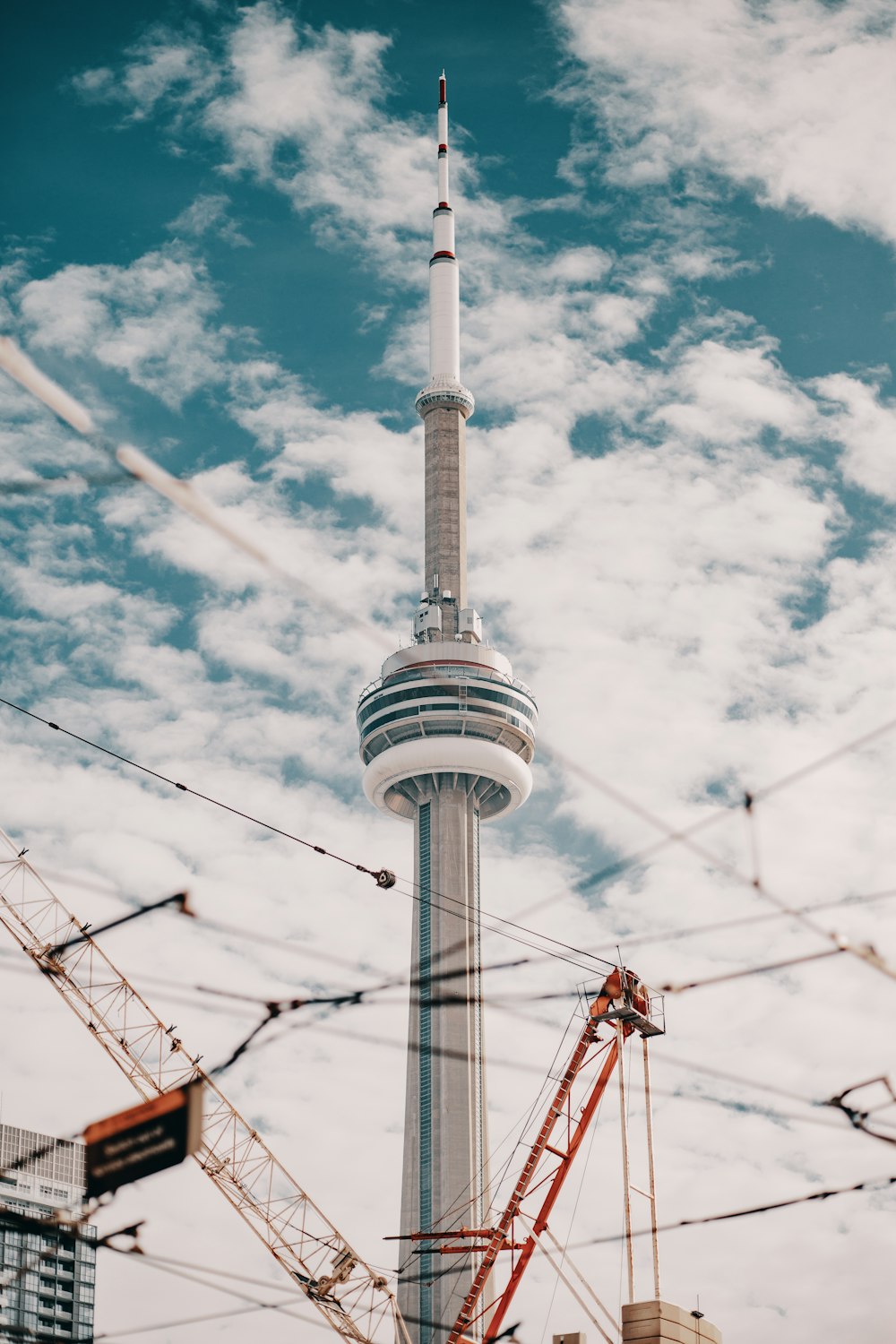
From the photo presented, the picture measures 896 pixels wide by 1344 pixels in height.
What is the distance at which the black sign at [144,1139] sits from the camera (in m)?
36.7

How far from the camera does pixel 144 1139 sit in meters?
37.4

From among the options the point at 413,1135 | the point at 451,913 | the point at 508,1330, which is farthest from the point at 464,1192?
the point at 508,1330

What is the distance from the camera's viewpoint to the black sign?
36688mm

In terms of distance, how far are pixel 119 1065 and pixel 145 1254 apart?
56.1m

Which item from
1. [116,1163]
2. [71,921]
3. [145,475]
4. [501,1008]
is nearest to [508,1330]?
[501,1008]

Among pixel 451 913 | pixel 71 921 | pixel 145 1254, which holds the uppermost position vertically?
pixel 451 913

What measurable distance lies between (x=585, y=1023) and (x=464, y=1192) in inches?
3945

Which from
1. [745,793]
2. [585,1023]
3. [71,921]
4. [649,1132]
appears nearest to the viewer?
[745,793]

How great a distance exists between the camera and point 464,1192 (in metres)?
190

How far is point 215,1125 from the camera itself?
120 meters

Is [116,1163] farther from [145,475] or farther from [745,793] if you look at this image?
[745,793]

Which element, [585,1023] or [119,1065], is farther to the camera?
[119,1065]

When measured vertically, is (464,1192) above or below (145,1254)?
above

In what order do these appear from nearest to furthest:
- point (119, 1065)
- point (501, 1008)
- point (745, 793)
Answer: point (745, 793) < point (501, 1008) < point (119, 1065)
